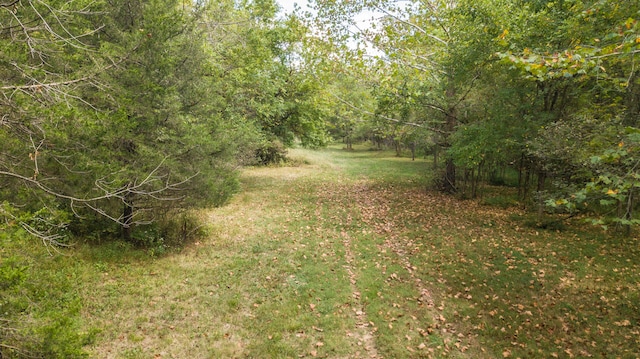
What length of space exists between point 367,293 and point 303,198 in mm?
9110

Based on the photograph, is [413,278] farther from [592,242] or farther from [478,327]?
[592,242]

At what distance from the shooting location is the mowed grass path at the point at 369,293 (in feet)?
18.5

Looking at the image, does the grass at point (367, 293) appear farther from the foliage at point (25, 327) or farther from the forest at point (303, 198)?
the foliage at point (25, 327)

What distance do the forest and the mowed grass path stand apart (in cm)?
6

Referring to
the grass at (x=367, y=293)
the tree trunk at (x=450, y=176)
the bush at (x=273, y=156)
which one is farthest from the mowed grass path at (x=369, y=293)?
the bush at (x=273, y=156)

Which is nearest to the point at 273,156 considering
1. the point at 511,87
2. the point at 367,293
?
the point at 511,87

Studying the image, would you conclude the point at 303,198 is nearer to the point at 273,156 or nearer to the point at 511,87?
the point at 511,87

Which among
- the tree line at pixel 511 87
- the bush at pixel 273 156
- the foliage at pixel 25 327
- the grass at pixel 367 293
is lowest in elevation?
the grass at pixel 367 293

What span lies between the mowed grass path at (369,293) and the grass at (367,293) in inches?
1.2

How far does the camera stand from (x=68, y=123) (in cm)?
467

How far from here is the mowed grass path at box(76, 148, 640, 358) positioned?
18.5ft

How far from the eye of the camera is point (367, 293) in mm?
7383

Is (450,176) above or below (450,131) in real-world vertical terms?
below

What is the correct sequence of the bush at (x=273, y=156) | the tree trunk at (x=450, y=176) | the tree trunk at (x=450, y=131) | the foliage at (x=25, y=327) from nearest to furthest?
the foliage at (x=25, y=327) → the tree trunk at (x=450, y=131) → the tree trunk at (x=450, y=176) → the bush at (x=273, y=156)
